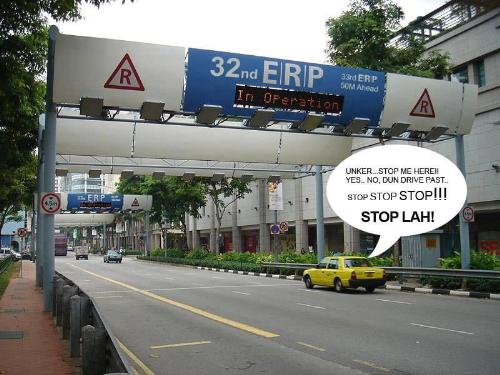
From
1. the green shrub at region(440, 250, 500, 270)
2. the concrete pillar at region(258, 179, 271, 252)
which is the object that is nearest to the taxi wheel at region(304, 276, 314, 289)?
the green shrub at region(440, 250, 500, 270)

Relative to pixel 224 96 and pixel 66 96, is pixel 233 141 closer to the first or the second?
pixel 224 96

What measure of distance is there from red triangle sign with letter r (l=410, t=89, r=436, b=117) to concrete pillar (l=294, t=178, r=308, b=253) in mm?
25419

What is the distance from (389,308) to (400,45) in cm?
1953

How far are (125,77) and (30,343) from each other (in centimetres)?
860

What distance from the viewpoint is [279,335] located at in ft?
38.7

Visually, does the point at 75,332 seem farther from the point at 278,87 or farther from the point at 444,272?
the point at 444,272

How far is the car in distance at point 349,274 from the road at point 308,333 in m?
0.71

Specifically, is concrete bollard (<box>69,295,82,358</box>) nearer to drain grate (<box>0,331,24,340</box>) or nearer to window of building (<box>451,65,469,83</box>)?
drain grate (<box>0,331,24,340</box>)

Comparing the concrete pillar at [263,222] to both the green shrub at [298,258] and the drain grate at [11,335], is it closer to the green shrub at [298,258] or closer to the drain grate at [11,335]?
the green shrub at [298,258]

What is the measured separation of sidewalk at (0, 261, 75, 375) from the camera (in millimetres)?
8898

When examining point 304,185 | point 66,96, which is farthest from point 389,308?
point 304,185

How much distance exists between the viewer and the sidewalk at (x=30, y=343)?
8898mm

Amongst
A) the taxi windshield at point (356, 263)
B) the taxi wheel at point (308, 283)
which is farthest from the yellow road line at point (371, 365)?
the taxi wheel at point (308, 283)

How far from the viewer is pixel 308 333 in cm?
1198
